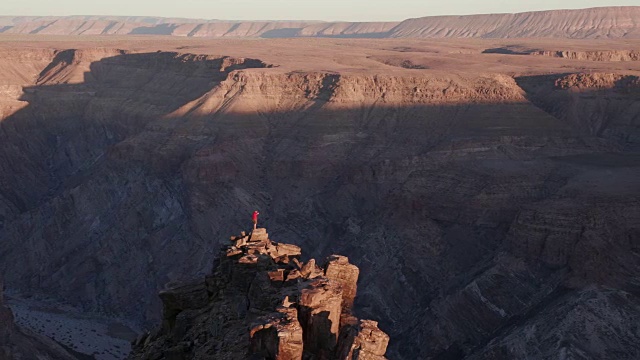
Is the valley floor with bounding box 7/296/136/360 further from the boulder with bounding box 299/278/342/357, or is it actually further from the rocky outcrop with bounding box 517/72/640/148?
the rocky outcrop with bounding box 517/72/640/148

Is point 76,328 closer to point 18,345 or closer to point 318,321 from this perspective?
point 18,345

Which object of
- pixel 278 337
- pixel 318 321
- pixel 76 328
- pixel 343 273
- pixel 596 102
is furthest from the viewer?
pixel 596 102

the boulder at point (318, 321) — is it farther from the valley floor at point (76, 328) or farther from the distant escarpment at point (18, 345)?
the valley floor at point (76, 328)

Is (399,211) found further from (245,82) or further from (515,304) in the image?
(245,82)

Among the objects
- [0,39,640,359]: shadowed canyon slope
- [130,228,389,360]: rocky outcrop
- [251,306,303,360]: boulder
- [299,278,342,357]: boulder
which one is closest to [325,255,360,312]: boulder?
[130,228,389,360]: rocky outcrop

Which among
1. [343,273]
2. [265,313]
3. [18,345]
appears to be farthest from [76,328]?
[265,313]

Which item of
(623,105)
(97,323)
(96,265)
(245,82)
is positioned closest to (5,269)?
(96,265)
